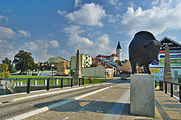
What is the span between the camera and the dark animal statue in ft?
18.5

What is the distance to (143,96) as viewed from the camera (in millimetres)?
4820

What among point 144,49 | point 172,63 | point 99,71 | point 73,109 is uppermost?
point 144,49

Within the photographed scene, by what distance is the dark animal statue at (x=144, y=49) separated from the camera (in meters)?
5.63

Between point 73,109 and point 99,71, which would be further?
point 99,71

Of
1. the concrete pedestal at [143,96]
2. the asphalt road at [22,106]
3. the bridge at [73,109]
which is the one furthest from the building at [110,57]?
the concrete pedestal at [143,96]

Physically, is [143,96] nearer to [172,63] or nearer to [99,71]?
[172,63]

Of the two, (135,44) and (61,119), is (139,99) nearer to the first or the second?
(135,44)

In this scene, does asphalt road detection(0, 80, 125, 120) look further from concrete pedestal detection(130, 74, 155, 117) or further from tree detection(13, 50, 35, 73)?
tree detection(13, 50, 35, 73)

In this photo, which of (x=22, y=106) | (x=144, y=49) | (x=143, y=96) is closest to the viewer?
(x=143, y=96)

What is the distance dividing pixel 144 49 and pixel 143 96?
6.98ft

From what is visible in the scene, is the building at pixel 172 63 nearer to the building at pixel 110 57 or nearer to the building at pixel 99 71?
the building at pixel 99 71

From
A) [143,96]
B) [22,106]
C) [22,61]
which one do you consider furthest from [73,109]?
[22,61]

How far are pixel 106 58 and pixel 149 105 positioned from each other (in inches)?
5592

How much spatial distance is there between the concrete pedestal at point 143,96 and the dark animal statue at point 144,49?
123cm
